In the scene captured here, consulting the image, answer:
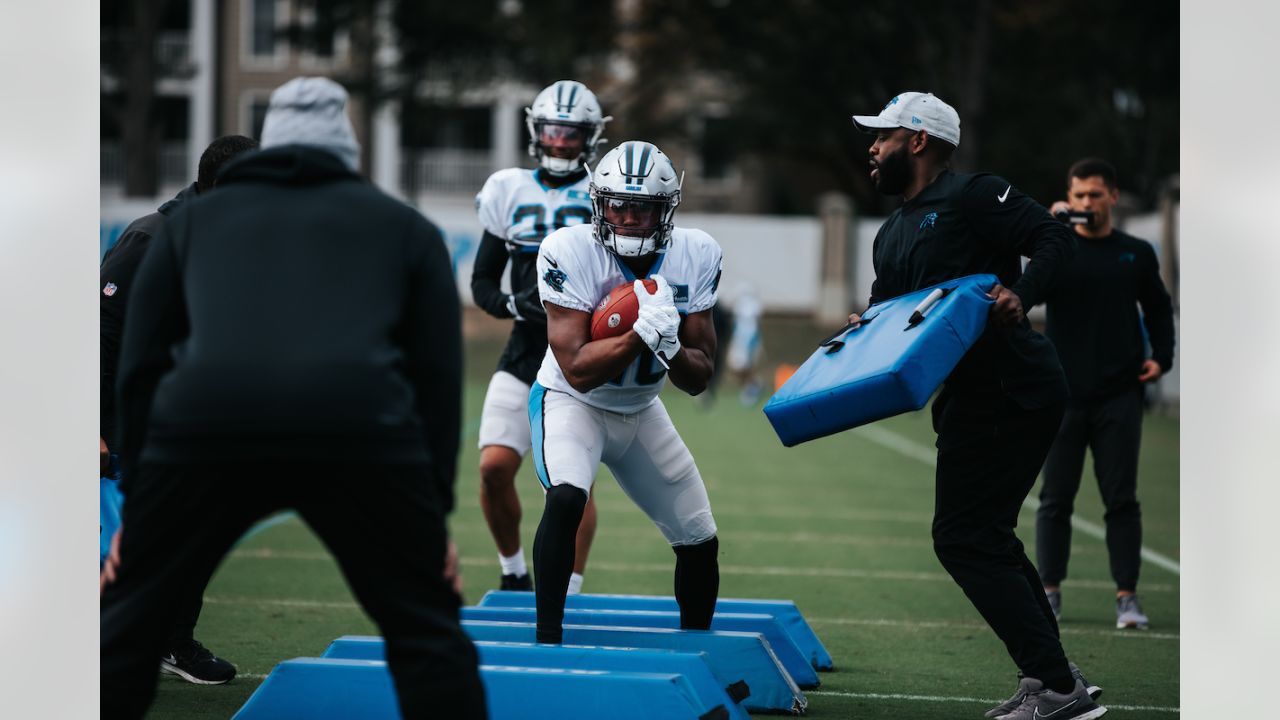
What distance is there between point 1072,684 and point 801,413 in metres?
1.25

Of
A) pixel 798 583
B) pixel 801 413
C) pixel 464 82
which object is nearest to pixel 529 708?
pixel 801 413

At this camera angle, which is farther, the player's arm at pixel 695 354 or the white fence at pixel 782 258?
the white fence at pixel 782 258

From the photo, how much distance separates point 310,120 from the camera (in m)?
3.71

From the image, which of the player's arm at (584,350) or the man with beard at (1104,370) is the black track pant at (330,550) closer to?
the player's arm at (584,350)

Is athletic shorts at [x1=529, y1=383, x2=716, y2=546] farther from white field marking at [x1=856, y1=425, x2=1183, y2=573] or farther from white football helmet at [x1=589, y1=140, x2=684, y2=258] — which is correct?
white field marking at [x1=856, y1=425, x2=1183, y2=573]

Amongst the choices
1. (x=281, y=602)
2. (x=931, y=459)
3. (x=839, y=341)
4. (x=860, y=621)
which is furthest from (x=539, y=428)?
(x=931, y=459)

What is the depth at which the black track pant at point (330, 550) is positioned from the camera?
3.50 meters

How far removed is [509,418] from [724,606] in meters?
1.23

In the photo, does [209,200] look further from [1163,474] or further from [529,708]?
[1163,474]

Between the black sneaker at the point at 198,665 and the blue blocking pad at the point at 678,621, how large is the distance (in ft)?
2.83

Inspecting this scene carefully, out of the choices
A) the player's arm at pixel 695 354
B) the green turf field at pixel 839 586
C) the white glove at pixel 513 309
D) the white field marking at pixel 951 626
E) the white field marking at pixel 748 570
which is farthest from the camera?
the white field marking at pixel 748 570

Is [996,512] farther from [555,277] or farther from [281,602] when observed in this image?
[281,602]

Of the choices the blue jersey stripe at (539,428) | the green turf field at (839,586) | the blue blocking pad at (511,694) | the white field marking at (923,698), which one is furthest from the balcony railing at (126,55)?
the blue blocking pad at (511,694)
